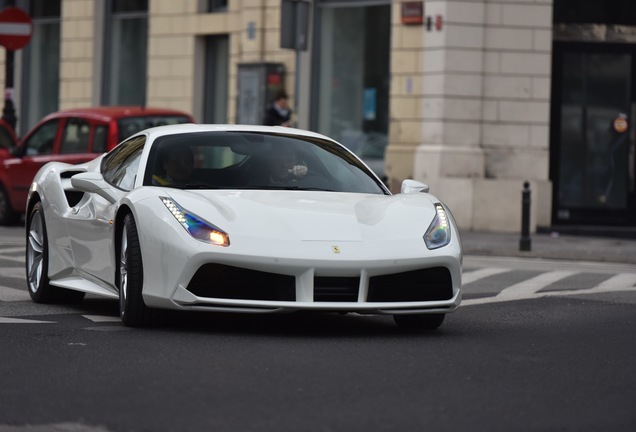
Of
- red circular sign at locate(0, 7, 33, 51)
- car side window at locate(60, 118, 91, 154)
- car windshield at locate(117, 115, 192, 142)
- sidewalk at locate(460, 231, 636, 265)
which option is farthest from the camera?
red circular sign at locate(0, 7, 33, 51)

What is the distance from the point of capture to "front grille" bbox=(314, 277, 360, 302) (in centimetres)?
866

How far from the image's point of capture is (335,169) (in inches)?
394

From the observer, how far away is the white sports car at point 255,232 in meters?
8.63

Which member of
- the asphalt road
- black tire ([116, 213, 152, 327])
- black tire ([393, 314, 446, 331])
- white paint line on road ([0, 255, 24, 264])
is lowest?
white paint line on road ([0, 255, 24, 264])

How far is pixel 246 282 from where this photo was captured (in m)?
8.63

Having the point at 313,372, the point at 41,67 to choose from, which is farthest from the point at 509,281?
the point at 41,67

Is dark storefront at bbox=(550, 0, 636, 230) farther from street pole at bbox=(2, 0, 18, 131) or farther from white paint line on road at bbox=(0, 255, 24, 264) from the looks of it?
white paint line on road at bbox=(0, 255, 24, 264)

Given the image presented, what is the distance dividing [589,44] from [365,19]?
4020mm

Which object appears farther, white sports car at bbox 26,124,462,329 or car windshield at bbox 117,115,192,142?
car windshield at bbox 117,115,192,142

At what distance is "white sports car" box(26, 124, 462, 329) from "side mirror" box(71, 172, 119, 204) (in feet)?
0.04

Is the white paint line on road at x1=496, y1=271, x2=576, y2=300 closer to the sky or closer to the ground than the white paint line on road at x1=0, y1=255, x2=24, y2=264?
closer to the sky

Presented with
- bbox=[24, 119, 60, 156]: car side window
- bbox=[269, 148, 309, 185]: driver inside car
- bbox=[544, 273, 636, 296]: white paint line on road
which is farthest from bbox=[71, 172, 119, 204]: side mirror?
bbox=[24, 119, 60, 156]: car side window

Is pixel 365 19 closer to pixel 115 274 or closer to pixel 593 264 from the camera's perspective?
pixel 593 264

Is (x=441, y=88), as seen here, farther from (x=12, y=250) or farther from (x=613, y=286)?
(x=613, y=286)
